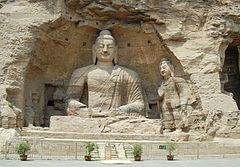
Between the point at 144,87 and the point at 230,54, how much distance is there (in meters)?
4.47

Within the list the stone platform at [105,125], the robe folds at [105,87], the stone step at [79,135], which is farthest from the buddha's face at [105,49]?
the stone step at [79,135]

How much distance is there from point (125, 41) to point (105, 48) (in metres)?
1.44

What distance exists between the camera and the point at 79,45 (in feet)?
68.7

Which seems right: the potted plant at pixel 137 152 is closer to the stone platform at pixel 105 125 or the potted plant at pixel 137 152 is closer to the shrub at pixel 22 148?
the shrub at pixel 22 148

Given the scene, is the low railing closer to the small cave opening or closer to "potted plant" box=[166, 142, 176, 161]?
"potted plant" box=[166, 142, 176, 161]

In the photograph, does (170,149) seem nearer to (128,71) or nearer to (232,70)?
(128,71)

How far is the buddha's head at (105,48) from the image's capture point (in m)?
20.1

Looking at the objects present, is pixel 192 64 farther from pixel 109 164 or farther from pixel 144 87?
pixel 109 164

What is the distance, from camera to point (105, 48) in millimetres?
20078

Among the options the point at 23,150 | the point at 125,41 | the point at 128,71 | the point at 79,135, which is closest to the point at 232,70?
the point at 128,71

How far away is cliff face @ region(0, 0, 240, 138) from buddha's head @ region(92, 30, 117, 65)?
631 mm

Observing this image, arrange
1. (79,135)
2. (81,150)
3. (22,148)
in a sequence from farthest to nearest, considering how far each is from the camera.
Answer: (79,135), (81,150), (22,148)

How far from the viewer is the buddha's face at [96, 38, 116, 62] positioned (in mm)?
20078

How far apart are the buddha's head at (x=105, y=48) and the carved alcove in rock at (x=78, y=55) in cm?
59
